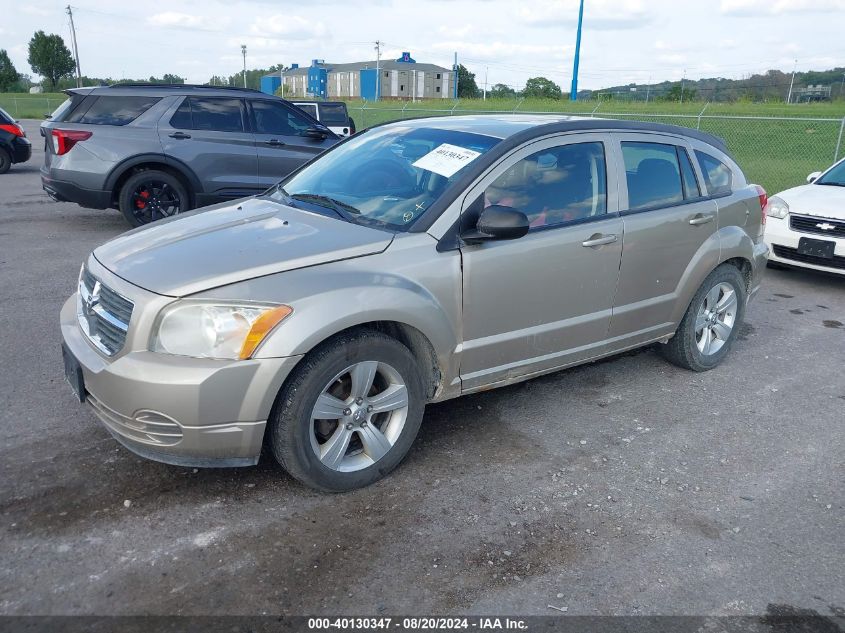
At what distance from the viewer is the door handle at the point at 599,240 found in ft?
13.5

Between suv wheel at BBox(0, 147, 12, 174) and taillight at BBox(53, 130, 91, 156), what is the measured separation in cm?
804

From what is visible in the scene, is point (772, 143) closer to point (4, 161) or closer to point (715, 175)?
point (715, 175)

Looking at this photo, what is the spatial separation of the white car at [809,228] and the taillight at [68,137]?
25.6 ft

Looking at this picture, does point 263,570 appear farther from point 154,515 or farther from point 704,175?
point 704,175

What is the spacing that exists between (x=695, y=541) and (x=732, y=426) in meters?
1.39

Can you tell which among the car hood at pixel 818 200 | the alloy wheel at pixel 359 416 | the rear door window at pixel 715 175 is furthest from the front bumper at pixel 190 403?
the car hood at pixel 818 200

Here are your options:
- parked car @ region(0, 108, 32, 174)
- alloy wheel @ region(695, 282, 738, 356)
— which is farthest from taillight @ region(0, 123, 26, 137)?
alloy wheel @ region(695, 282, 738, 356)

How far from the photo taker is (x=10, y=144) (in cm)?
1525

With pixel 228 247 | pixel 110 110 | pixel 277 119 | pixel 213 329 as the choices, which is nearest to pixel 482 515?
pixel 213 329

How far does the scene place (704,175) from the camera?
498 centimetres

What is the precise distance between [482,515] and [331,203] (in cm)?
190

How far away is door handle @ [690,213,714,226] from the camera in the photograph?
15.6 feet

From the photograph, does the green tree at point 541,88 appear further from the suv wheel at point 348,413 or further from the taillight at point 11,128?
the suv wheel at point 348,413

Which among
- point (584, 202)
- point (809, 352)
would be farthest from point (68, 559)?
point (809, 352)
